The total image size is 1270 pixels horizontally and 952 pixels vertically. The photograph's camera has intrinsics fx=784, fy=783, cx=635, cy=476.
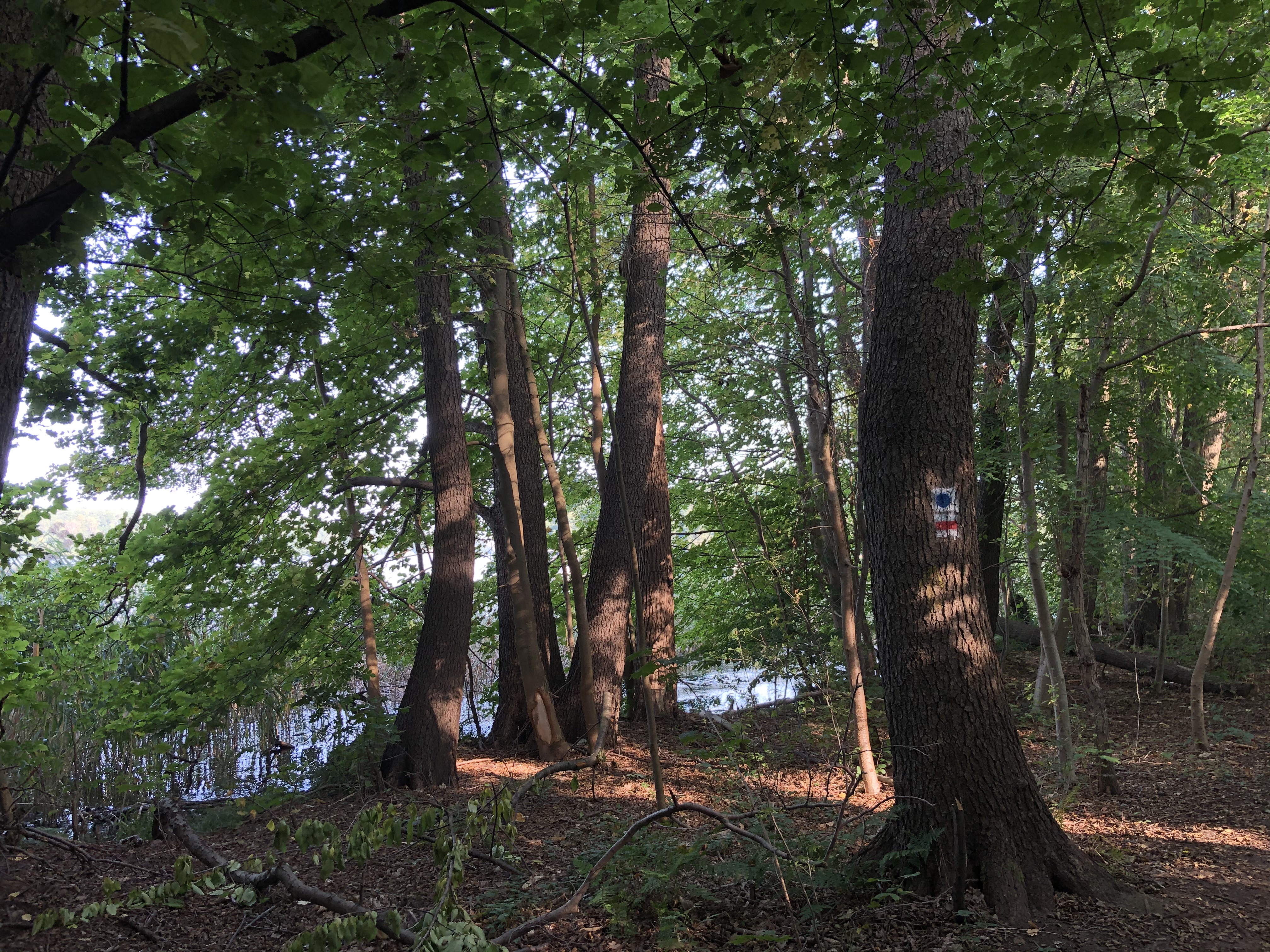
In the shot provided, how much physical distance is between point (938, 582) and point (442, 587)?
4486 millimetres

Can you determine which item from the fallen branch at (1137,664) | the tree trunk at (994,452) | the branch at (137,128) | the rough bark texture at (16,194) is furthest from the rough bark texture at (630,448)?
the rough bark texture at (16,194)

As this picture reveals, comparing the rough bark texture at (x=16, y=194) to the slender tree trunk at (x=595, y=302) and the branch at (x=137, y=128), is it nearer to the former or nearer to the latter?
the branch at (x=137, y=128)

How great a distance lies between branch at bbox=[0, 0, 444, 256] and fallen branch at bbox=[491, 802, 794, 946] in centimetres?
293

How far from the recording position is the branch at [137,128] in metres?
2.32

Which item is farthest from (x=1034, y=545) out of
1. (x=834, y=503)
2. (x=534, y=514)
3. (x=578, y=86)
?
(x=534, y=514)

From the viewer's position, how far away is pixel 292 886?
375cm

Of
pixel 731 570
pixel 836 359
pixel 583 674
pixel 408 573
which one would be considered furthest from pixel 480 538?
pixel 836 359

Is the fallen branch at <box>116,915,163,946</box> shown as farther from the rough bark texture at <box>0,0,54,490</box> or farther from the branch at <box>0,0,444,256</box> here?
the branch at <box>0,0,444,256</box>

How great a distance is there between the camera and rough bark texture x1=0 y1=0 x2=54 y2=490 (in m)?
2.38

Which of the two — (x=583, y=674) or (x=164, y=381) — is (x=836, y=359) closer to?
(x=583, y=674)

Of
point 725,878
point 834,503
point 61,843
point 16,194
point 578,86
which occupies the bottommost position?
point 725,878

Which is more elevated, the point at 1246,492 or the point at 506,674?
the point at 1246,492

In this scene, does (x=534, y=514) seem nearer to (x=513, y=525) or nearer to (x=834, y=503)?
(x=513, y=525)

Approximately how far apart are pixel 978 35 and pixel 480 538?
10966 mm
